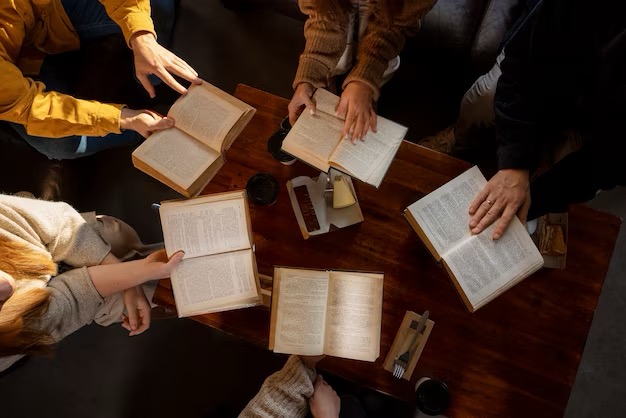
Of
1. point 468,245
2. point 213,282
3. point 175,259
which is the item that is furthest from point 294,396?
point 468,245

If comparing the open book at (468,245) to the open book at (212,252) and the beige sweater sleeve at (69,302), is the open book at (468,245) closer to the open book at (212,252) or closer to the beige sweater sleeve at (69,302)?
the open book at (212,252)

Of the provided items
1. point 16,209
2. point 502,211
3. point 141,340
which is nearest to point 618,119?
point 502,211

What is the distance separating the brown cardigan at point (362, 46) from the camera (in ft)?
4.64

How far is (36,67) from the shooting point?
166 centimetres

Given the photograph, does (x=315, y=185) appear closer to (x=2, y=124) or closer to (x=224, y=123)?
(x=224, y=123)

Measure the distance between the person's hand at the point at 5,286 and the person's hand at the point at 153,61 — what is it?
0.73 m

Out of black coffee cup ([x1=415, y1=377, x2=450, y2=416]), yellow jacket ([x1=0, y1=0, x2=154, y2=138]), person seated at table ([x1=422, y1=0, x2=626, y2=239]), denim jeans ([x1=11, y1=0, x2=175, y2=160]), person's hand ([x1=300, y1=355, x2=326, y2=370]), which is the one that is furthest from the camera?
denim jeans ([x1=11, y1=0, x2=175, y2=160])

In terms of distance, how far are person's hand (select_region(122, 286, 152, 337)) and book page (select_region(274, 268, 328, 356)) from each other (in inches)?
20.1

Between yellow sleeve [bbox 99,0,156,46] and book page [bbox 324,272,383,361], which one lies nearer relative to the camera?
book page [bbox 324,272,383,361]

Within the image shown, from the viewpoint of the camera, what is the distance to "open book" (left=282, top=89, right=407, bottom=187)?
124 cm

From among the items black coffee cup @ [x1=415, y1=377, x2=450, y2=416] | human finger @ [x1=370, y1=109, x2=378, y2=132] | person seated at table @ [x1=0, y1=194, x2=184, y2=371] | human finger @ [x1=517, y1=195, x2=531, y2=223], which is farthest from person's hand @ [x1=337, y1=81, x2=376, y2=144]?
black coffee cup @ [x1=415, y1=377, x2=450, y2=416]

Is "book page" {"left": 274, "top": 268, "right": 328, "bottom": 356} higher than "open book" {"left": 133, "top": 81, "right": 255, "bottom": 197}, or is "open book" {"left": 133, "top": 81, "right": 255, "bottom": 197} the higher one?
"open book" {"left": 133, "top": 81, "right": 255, "bottom": 197}

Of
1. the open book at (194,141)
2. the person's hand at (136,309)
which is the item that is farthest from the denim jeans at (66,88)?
the person's hand at (136,309)

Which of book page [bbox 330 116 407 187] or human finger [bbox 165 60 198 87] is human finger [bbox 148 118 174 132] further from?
book page [bbox 330 116 407 187]
